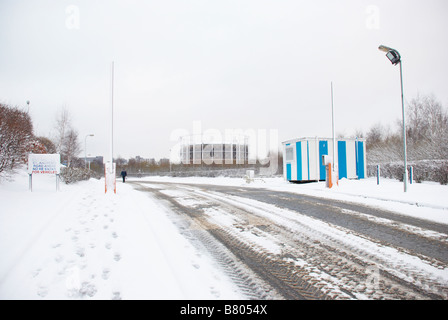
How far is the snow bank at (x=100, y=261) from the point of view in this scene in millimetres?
2684

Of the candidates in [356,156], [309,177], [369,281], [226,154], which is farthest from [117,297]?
[226,154]

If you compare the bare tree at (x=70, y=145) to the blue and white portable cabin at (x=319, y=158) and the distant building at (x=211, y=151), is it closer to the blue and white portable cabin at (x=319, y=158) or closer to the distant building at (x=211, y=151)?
the blue and white portable cabin at (x=319, y=158)

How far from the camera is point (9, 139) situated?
879cm

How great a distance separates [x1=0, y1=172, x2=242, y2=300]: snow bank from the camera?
268 cm

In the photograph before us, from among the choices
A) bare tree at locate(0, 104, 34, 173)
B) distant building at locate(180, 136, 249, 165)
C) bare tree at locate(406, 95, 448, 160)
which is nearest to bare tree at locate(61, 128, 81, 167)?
bare tree at locate(0, 104, 34, 173)

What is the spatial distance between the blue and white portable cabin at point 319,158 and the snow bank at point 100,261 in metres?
14.9

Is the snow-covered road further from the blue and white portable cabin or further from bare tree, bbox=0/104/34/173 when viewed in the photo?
the blue and white portable cabin

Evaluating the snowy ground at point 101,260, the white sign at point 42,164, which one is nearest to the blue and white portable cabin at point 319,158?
the snowy ground at point 101,260

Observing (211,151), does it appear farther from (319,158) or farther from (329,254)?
(329,254)

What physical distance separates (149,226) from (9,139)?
23.4 ft

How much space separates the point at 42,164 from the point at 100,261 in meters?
8.44

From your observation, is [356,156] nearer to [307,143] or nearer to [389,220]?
[307,143]

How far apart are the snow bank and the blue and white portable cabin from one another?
14866mm
